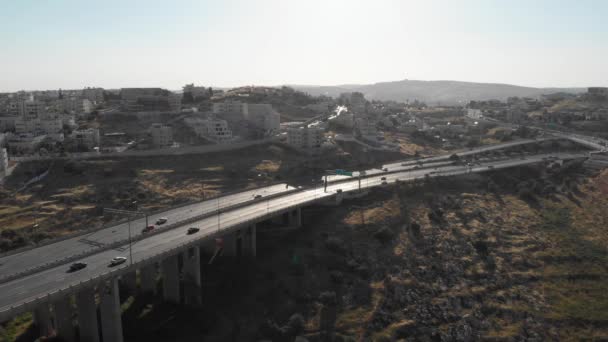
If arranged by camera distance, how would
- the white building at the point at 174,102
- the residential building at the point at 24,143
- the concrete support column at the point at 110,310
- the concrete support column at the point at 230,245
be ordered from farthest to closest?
1. the white building at the point at 174,102
2. the residential building at the point at 24,143
3. the concrete support column at the point at 230,245
4. the concrete support column at the point at 110,310

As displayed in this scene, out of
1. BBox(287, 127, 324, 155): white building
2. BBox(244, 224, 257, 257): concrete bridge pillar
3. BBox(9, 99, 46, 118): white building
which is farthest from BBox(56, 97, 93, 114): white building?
BBox(244, 224, 257, 257): concrete bridge pillar

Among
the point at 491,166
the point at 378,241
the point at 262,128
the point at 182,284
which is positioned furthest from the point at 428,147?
the point at 182,284

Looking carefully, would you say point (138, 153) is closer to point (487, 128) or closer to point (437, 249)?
point (437, 249)

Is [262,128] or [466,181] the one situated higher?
[262,128]

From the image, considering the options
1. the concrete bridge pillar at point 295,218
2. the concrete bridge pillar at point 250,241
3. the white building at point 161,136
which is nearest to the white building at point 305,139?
the white building at point 161,136

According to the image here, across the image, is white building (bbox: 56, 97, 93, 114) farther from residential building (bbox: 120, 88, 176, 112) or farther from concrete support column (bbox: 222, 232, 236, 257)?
concrete support column (bbox: 222, 232, 236, 257)

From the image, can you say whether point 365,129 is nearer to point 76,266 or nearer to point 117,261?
point 117,261

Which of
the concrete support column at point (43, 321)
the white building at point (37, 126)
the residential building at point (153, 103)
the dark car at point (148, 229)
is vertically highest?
the residential building at point (153, 103)

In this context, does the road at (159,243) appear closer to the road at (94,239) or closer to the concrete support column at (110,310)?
the concrete support column at (110,310)
